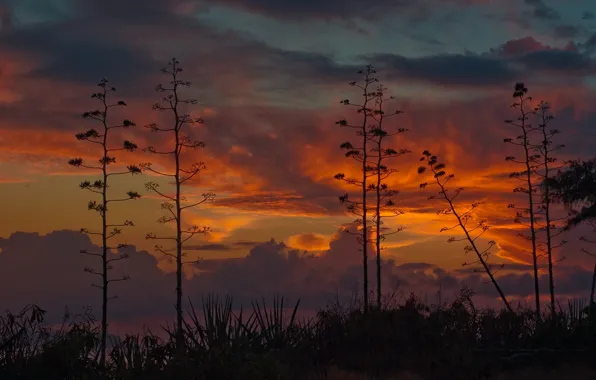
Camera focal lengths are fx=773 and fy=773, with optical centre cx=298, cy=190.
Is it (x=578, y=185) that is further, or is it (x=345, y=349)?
(x=578, y=185)

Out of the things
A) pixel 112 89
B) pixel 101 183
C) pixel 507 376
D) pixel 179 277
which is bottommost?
pixel 507 376

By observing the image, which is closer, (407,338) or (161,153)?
(407,338)

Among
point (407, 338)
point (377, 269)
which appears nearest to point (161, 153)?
point (377, 269)

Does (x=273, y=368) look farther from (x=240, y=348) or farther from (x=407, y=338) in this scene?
(x=407, y=338)

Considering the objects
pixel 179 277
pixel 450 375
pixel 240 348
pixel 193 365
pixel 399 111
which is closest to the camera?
pixel 193 365

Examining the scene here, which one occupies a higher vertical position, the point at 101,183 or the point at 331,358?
the point at 101,183

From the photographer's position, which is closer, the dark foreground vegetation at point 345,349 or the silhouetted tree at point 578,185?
the dark foreground vegetation at point 345,349

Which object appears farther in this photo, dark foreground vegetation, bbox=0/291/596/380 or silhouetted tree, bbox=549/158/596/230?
silhouetted tree, bbox=549/158/596/230

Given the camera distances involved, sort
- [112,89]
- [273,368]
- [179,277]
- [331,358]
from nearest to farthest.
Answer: [273,368]
[331,358]
[179,277]
[112,89]

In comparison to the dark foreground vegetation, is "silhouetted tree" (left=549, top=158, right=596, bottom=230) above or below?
above

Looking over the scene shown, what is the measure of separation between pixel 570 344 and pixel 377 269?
2406 centimetres

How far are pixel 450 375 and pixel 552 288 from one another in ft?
93.8

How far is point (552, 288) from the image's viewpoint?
39469mm

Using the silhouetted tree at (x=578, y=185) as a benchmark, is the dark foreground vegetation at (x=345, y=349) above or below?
below
